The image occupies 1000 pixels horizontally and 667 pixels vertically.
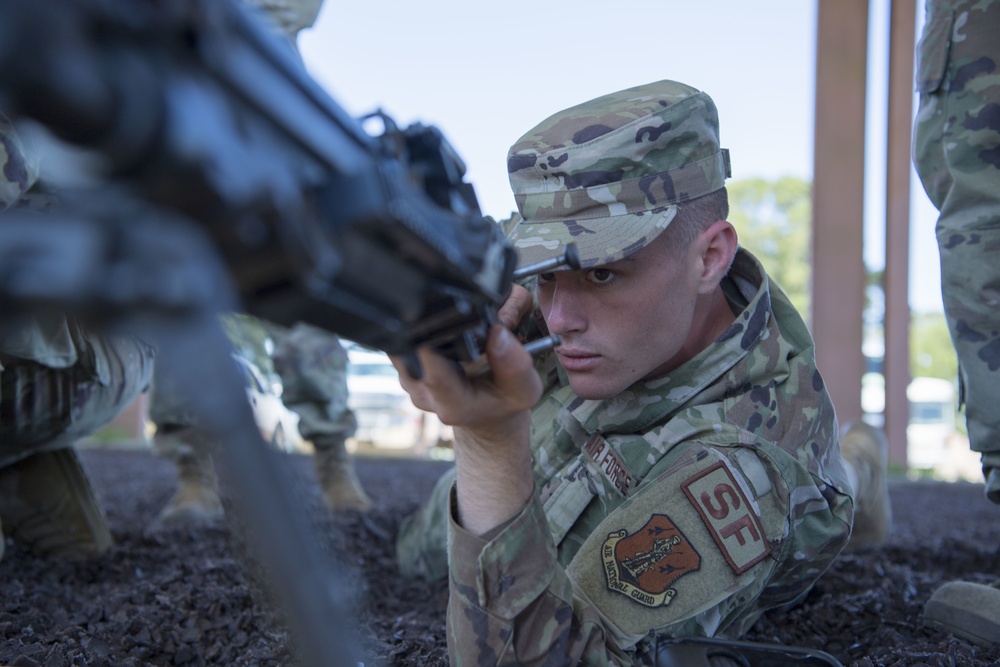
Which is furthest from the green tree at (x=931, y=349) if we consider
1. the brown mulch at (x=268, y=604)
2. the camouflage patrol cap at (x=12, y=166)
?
the camouflage patrol cap at (x=12, y=166)

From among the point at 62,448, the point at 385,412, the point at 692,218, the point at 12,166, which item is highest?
the point at 12,166

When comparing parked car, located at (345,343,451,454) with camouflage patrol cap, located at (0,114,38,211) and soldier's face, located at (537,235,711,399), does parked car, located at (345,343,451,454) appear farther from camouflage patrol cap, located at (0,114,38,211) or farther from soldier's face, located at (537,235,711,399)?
soldier's face, located at (537,235,711,399)

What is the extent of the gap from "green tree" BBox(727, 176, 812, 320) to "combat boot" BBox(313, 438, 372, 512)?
25831 millimetres

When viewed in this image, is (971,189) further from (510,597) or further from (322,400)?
(322,400)

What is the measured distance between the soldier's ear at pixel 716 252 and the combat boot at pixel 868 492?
168cm

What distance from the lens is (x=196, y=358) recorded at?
812 mm

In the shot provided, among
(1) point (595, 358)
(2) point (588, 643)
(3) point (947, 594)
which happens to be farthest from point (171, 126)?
(3) point (947, 594)

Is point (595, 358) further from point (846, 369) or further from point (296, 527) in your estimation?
point (846, 369)

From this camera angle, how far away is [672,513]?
172cm

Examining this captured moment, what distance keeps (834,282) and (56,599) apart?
680cm

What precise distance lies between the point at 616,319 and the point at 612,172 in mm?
297

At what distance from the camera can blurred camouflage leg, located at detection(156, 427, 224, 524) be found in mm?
3881

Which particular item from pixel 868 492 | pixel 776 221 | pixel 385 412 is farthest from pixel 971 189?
pixel 776 221

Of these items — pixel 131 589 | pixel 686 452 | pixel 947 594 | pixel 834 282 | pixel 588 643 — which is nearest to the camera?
pixel 588 643
